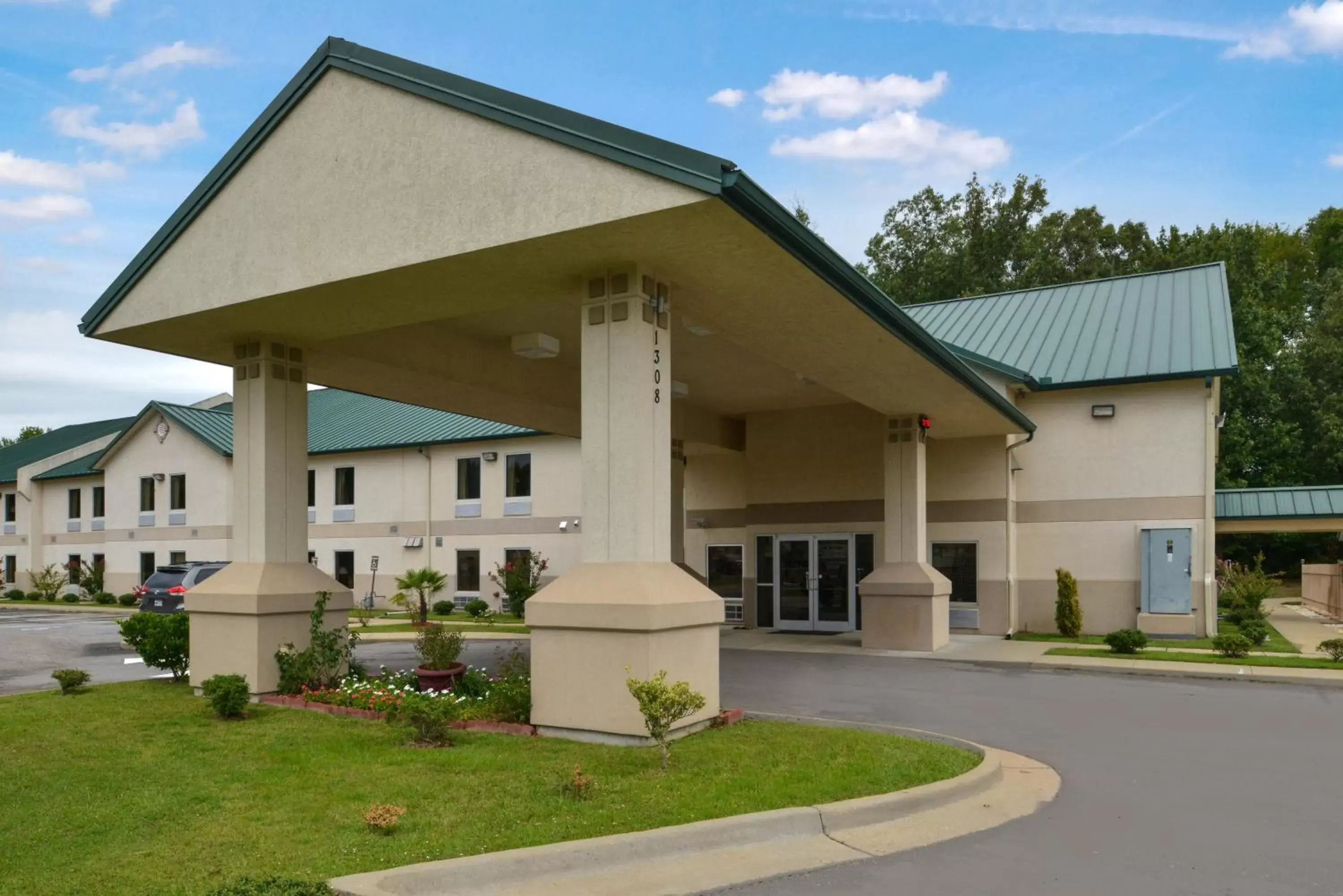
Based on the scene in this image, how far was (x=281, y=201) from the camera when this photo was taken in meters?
10.9

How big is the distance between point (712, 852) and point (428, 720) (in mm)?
3558

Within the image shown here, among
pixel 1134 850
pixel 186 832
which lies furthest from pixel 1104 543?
pixel 186 832

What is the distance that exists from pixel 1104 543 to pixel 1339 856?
54.2 feet

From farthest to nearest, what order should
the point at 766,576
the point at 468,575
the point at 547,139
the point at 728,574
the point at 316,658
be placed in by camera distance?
the point at 468,575
the point at 728,574
the point at 766,576
the point at 316,658
the point at 547,139

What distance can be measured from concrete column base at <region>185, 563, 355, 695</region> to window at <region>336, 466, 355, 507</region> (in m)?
25.4

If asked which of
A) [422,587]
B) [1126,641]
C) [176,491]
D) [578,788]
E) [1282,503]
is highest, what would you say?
[176,491]

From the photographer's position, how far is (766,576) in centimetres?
2408

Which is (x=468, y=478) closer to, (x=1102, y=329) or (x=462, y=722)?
(x=1102, y=329)

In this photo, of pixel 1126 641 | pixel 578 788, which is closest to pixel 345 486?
pixel 1126 641

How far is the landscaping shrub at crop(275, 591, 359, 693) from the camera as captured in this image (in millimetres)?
11969

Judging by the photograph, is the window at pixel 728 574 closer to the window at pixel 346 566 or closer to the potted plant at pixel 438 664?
the potted plant at pixel 438 664

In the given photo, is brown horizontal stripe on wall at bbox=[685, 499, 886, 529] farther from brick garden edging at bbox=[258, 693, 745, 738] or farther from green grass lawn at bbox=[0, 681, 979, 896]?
green grass lawn at bbox=[0, 681, 979, 896]

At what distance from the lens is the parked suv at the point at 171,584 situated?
2259cm

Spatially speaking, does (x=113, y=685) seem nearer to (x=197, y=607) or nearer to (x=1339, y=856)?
(x=197, y=607)
